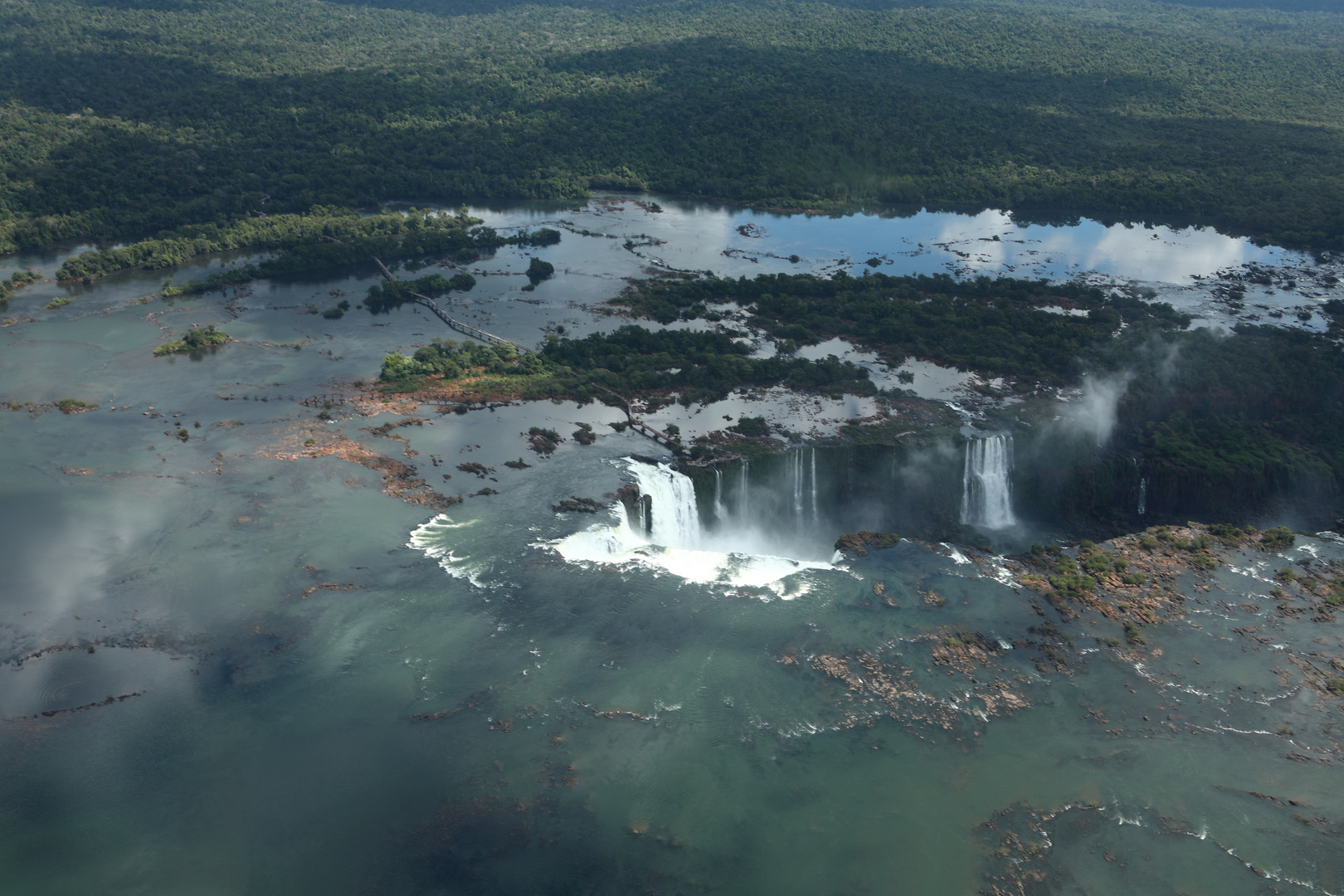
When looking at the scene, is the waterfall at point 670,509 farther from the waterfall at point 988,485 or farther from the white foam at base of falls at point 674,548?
the waterfall at point 988,485

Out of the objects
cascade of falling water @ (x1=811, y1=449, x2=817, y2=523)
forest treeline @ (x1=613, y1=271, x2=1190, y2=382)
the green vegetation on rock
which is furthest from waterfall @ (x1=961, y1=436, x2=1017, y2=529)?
the green vegetation on rock

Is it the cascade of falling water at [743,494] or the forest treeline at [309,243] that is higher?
the forest treeline at [309,243]

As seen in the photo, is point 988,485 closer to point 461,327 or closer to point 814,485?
point 814,485

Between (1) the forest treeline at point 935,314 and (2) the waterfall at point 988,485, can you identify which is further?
(1) the forest treeline at point 935,314

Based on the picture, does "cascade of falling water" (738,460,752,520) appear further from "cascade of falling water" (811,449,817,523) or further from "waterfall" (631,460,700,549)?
"cascade of falling water" (811,449,817,523)

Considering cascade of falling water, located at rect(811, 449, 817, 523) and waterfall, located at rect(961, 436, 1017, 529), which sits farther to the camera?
waterfall, located at rect(961, 436, 1017, 529)

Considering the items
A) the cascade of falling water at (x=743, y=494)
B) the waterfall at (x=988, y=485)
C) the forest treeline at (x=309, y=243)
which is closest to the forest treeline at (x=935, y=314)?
the waterfall at (x=988, y=485)
